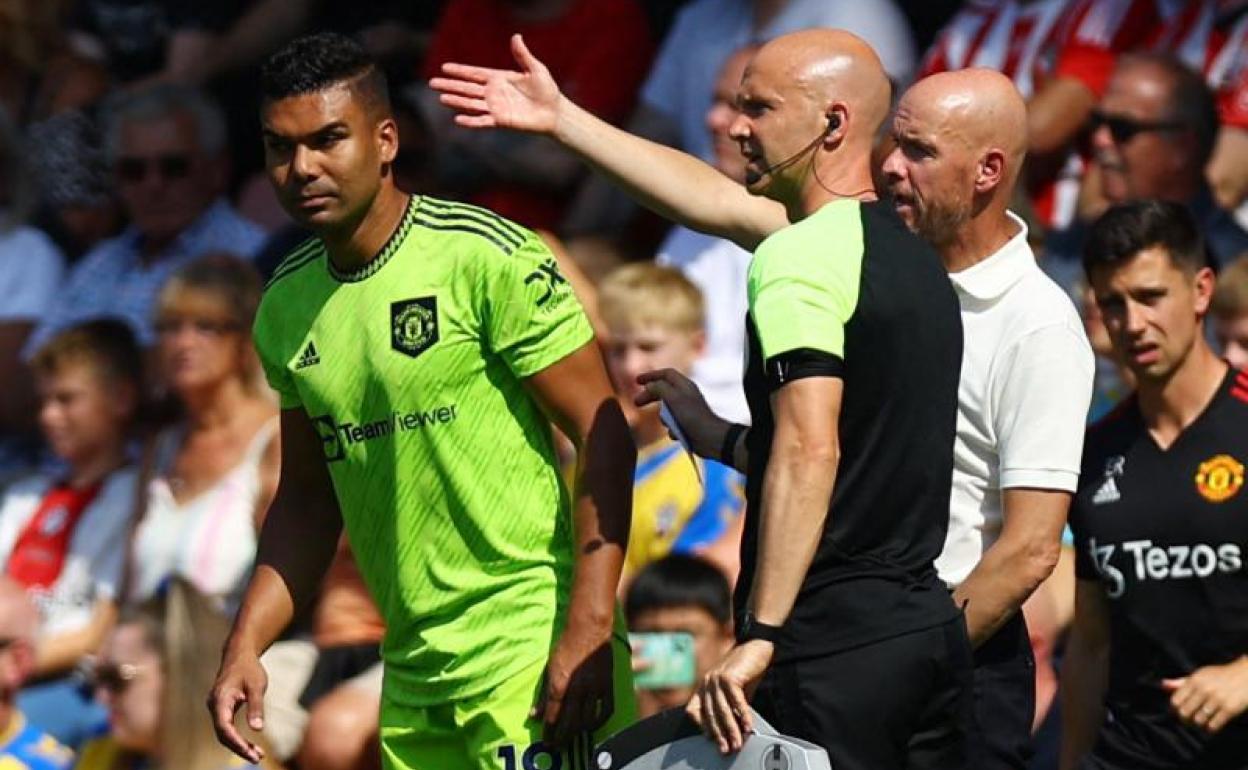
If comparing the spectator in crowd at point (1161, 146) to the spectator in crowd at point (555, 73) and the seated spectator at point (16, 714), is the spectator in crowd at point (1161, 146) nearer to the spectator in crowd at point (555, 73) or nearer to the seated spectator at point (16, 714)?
the spectator in crowd at point (555, 73)

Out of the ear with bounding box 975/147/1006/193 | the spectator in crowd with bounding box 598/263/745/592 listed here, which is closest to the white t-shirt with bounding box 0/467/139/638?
the spectator in crowd with bounding box 598/263/745/592

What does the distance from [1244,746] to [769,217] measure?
165cm

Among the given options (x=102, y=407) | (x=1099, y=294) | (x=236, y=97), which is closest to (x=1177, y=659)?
(x=1099, y=294)

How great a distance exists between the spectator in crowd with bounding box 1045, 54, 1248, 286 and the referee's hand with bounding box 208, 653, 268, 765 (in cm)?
341

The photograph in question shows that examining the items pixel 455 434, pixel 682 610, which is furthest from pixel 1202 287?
pixel 455 434

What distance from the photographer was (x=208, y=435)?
9055 mm

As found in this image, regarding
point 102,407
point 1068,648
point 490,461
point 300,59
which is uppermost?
point 300,59

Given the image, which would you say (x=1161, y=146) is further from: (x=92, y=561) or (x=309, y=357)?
(x=92, y=561)

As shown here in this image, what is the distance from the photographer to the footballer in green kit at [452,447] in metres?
5.39

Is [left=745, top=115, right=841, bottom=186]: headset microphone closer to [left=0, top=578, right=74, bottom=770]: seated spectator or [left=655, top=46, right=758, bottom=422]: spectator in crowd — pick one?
[left=655, top=46, right=758, bottom=422]: spectator in crowd

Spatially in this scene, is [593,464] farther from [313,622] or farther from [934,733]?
[313,622]

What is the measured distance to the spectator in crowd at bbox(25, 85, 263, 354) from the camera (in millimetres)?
10008

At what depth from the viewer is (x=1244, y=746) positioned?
6.21m

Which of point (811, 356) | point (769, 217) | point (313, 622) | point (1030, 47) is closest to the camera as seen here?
point (811, 356)
